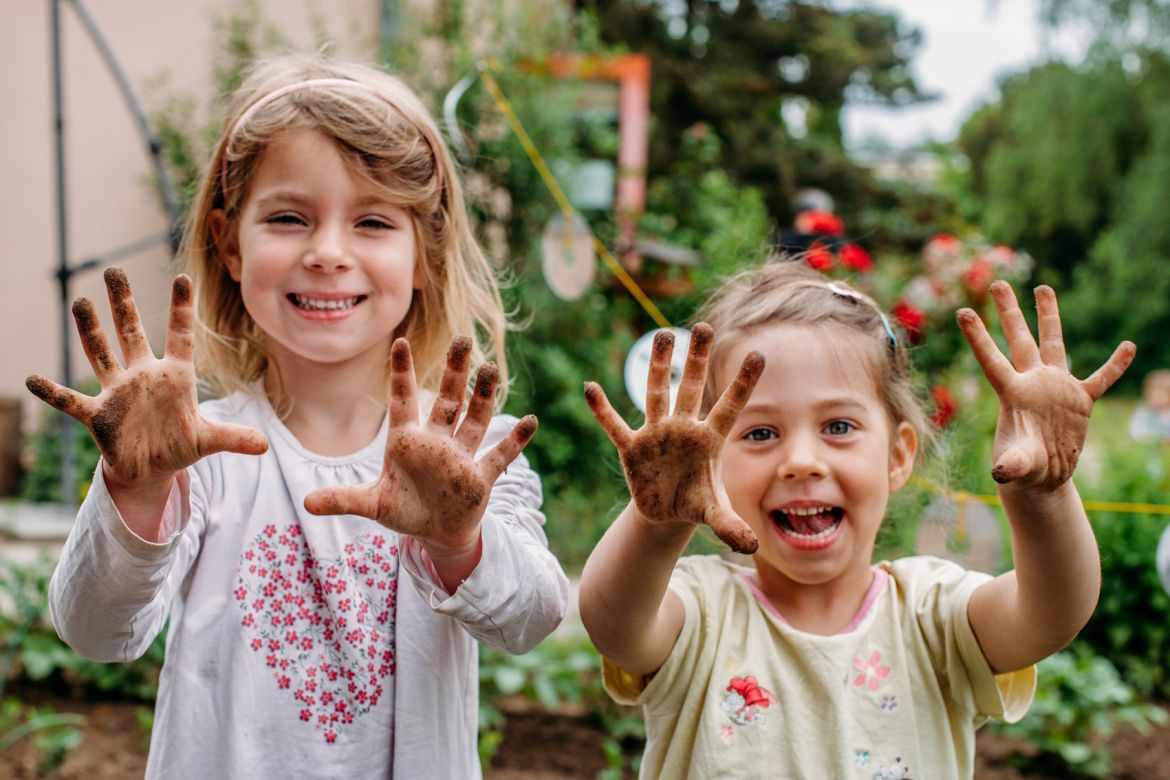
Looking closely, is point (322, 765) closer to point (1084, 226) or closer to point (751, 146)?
point (751, 146)

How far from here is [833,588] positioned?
1550 mm

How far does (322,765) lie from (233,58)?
17.9ft

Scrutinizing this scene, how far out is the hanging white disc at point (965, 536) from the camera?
9.17 ft

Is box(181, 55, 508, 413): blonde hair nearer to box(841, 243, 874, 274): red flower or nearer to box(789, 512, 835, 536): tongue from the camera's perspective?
box(789, 512, 835, 536): tongue

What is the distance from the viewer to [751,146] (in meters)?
12.8

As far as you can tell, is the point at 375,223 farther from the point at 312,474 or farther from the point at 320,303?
the point at 312,474

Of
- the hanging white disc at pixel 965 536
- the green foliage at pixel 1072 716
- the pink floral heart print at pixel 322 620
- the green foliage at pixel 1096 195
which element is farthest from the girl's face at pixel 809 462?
the green foliage at pixel 1096 195

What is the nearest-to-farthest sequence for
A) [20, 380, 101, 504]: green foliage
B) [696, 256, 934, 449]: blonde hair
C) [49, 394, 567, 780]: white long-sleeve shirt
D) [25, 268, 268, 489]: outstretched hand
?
1. [25, 268, 268, 489]: outstretched hand
2. [49, 394, 567, 780]: white long-sleeve shirt
3. [696, 256, 934, 449]: blonde hair
4. [20, 380, 101, 504]: green foliage

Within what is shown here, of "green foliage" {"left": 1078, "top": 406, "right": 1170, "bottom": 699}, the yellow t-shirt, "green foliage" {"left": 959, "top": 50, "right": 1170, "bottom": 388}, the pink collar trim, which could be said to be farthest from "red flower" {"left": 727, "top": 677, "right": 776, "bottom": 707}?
"green foliage" {"left": 959, "top": 50, "right": 1170, "bottom": 388}

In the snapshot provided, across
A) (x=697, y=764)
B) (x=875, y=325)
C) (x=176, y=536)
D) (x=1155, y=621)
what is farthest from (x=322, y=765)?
(x=1155, y=621)

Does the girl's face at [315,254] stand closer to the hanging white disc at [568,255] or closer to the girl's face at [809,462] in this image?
the girl's face at [809,462]

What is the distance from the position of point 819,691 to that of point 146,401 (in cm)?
94

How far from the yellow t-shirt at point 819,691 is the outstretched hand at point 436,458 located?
44 cm

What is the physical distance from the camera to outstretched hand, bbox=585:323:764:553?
1152 millimetres
